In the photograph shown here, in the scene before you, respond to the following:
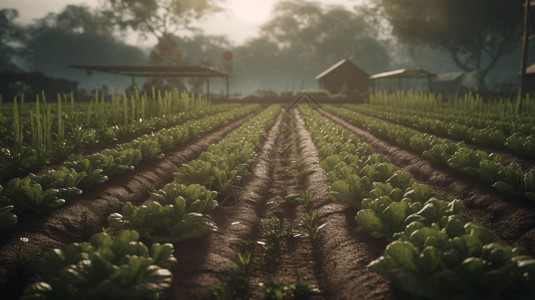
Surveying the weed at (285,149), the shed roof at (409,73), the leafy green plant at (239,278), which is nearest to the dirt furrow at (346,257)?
the leafy green plant at (239,278)

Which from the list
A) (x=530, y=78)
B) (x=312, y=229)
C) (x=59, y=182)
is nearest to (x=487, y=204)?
(x=312, y=229)

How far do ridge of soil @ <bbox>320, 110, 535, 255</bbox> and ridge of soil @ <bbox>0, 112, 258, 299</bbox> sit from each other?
427 centimetres

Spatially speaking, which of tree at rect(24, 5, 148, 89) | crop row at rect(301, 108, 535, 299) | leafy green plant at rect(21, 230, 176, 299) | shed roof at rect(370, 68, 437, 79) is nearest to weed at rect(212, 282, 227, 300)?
leafy green plant at rect(21, 230, 176, 299)

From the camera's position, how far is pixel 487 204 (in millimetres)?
4359

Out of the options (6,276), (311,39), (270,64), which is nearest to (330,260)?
(6,276)

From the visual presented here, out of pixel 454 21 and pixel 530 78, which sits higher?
pixel 454 21

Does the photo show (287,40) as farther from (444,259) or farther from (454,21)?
(444,259)

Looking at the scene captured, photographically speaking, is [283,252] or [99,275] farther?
[283,252]

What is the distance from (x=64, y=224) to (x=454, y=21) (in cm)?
4190

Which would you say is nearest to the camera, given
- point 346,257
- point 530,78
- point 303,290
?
point 303,290

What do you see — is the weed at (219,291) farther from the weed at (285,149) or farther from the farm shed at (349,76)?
the farm shed at (349,76)

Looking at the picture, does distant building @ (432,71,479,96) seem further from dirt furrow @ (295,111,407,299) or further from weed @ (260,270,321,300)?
weed @ (260,270,321,300)

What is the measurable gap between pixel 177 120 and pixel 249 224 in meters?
9.28

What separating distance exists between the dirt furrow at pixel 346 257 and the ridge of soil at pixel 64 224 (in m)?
2.34
